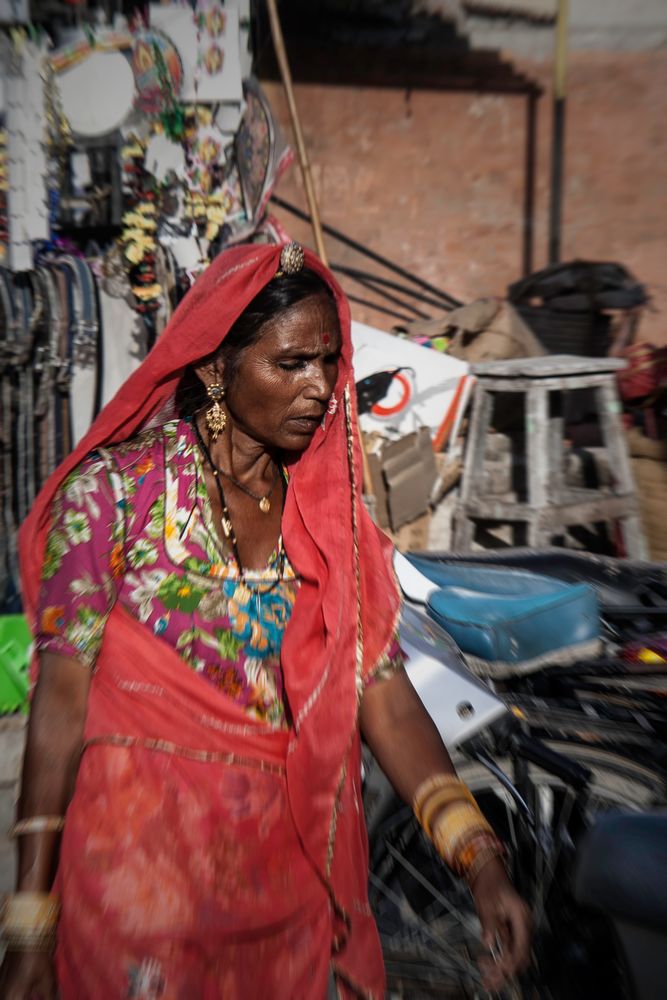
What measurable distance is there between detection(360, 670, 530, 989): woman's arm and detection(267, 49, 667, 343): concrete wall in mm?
6720

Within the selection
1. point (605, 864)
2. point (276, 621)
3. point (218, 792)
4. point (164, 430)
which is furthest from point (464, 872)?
point (164, 430)

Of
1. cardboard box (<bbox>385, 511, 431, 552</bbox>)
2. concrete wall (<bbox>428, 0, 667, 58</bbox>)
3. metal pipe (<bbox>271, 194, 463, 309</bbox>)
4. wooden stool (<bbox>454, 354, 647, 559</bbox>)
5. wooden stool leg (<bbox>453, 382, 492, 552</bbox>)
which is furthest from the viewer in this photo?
concrete wall (<bbox>428, 0, 667, 58</bbox>)

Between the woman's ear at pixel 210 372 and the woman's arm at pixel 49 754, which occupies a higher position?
the woman's ear at pixel 210 372

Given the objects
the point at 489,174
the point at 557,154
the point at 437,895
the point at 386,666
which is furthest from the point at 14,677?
the point at 557,154

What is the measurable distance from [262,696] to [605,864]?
684 mm

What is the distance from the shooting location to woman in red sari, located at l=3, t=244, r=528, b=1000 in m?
1.18

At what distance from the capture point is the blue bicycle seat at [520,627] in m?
2.25

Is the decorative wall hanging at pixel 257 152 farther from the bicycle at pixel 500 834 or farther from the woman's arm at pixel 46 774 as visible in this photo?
the woman's arm at pixel 46 774

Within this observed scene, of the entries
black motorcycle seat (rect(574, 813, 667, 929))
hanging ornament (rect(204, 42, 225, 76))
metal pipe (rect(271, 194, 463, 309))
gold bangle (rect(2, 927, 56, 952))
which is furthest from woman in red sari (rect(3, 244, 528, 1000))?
metal pipe (rect(271, 194, 463, 309))

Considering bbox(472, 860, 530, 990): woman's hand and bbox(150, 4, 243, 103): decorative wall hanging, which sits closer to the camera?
bbox(472, 860, 530, 990): woman's hand

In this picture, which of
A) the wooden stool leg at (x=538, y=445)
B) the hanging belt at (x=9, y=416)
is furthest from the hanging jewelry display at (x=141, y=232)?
the wooden stool leg at (x=538, y=445)

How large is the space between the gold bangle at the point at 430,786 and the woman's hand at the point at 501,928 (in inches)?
6.3

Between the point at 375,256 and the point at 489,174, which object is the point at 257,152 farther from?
the point at 489,174

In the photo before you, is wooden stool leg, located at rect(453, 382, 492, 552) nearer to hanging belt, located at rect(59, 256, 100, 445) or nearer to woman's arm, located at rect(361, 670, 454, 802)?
hanging belt, located at rect(59, 256, 100, 445)
